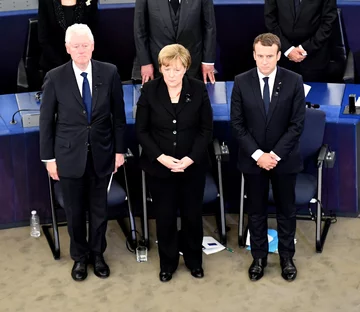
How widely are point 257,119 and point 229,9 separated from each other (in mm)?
2643

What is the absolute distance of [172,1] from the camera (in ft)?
18.6

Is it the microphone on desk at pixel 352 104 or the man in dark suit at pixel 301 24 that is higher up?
the man in dark suit at pixel 301 24

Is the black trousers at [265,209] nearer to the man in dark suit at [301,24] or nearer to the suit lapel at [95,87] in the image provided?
the suit lapel at [95,87]

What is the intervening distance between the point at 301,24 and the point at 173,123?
177cm

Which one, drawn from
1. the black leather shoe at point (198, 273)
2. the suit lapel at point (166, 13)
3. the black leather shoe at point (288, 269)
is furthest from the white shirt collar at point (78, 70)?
the black leather shoe at point (288, 269)

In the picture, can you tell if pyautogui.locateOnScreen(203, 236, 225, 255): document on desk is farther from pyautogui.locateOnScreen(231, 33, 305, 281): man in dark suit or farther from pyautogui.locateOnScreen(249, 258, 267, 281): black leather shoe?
pyautogui.locateOnScreen(231, 33, 305, 281): man in dark suit

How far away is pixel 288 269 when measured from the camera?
5066 mm

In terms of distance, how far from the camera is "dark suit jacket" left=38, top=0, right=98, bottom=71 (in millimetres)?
5973

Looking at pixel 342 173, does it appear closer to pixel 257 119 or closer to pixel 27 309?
pixel 257 119

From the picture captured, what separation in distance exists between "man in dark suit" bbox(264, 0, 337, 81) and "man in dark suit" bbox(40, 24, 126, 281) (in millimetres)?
1715

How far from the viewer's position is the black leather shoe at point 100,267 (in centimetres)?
514

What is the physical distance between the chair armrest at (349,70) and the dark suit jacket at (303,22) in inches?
23.4

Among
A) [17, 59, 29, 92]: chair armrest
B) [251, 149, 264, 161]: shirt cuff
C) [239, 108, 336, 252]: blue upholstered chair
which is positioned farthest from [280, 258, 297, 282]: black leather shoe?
[17, 59, 29, 92]: chair armrest

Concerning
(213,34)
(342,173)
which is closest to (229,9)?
(213,34)
